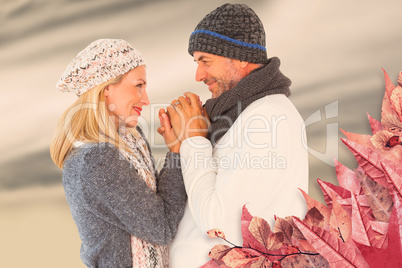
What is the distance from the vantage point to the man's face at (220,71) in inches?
66.7

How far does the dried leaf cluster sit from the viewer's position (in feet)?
1.90

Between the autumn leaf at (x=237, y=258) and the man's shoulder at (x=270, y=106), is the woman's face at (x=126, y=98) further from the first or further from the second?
the autumn leaf at (x=237, y=258)

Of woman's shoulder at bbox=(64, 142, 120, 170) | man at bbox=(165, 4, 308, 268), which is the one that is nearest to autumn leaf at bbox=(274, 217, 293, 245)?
man at bbox=(165, 4, 308, 268)

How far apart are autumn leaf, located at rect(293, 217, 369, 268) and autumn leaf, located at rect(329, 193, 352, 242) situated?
3 centimetres

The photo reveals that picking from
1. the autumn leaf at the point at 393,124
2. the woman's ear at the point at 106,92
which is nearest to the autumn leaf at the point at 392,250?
the autumn leaf at the point at 393,124

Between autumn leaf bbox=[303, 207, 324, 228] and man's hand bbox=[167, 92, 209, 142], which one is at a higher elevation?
man's hand bbox=[167, 92, 209, 142]

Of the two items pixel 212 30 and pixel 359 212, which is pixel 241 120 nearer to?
pixel 212 30

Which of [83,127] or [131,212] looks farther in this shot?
[83,127]

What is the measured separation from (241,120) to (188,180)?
282mm

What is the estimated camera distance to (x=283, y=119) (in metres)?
1.46

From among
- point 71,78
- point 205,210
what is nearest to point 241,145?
point 205,210

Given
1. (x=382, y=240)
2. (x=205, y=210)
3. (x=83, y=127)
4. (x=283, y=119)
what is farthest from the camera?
(x=83, y=127)

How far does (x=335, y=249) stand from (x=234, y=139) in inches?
36.0

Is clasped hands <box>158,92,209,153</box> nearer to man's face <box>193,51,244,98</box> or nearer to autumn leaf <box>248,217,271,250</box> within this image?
man's face <box>193,51,244,98</box>
